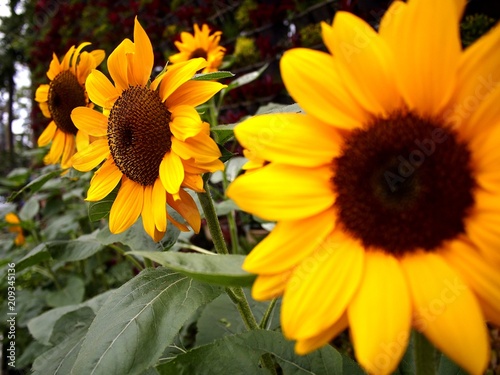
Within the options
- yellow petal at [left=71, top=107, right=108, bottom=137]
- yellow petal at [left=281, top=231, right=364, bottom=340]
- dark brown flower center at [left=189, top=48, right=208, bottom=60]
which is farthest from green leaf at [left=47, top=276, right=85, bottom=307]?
yellow petal at [left=281, top=231, right=364, bottom=340]

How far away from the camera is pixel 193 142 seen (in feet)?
2.05

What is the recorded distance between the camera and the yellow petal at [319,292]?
0.37 metres

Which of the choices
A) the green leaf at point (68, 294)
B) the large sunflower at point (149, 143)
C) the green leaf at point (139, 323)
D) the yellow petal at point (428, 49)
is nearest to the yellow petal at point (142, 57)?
the large sunflower at point (149, 143)

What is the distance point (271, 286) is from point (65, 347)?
2.22ft

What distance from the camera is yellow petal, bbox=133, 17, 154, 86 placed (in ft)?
2.23

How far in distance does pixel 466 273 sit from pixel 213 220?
1.36ft

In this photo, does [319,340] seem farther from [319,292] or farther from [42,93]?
[42,93]

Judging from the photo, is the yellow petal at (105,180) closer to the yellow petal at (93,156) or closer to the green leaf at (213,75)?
the yellow petal at (93,156)

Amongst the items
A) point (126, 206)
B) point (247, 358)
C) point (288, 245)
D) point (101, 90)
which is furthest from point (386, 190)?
point (101, 90)

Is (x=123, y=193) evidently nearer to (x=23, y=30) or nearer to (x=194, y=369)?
(x=194, y=369)

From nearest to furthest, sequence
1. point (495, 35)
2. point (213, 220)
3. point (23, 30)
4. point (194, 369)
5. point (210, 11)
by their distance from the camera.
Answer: point (495, 35), point (194, 369), point (213, 220), point (210, 11), point (23, 30)

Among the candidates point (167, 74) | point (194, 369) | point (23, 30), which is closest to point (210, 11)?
point (167, 74)

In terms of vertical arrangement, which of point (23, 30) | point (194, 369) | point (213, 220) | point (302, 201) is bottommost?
point (194, 369)

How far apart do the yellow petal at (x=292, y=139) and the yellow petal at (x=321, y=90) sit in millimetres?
18
